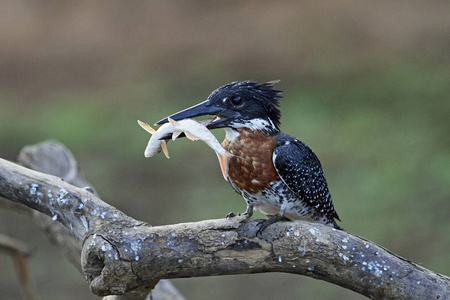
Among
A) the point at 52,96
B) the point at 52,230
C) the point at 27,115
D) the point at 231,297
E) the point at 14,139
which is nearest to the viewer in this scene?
the point at 52,230

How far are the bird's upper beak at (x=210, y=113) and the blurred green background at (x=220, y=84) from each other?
2.33 m

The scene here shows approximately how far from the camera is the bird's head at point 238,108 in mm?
1828

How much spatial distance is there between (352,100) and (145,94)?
215 centimetres

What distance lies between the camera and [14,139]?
5.65 m

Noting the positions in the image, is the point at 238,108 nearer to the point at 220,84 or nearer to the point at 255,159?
the point at 255,159

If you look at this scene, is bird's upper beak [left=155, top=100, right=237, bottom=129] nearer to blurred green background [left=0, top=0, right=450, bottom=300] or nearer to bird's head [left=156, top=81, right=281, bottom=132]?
bird's head [left=156, top=81, right=281, bottom=132]

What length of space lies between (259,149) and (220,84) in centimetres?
450

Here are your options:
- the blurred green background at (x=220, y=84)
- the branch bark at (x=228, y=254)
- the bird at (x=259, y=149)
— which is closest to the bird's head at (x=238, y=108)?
the bird at (x=259, y=149)

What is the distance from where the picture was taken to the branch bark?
5.35 ft

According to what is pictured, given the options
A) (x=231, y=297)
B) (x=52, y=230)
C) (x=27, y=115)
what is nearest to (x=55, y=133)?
(x=27, y=115)

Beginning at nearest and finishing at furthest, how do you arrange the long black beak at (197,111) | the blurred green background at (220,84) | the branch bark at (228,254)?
the branch bark at (228,254)
the long black beak at (197,111)
the blurred green background at (220,84)

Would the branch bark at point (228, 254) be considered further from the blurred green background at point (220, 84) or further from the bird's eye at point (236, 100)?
the blurred green background at point (220, 84)

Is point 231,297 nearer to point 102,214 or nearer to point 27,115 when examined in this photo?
point 102,214

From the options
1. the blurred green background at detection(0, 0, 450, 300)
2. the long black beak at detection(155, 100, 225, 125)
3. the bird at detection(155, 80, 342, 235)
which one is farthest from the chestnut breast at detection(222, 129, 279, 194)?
the blurred green background at detection(0, 0, 450, 300)
